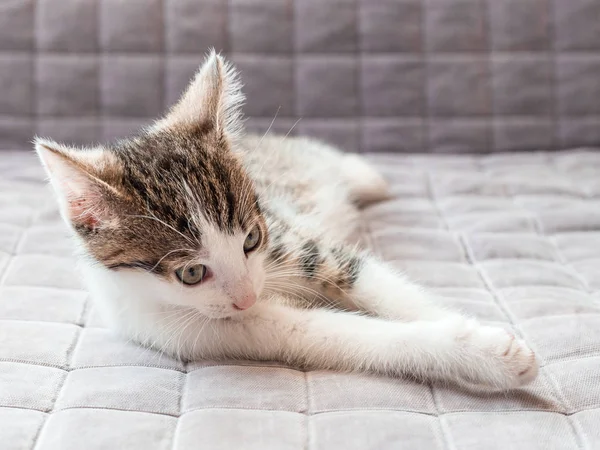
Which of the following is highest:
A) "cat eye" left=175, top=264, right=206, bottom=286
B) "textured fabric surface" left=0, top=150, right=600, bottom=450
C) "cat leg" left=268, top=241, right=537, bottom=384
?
"cat eye" left=175, top=264, right=206, bottom=286

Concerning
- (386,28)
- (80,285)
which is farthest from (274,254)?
(386,28)

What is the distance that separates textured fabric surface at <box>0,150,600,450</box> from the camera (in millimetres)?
904

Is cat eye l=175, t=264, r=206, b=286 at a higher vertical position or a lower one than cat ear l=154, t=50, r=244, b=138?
lower

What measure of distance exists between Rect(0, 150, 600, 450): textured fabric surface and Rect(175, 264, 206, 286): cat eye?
0.47 feet

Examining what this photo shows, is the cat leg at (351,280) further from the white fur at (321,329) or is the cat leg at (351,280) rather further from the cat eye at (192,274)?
the cat eye at (192,274)

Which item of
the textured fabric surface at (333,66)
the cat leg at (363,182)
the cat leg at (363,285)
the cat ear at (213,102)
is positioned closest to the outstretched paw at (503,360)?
the cat leg at (363,285)

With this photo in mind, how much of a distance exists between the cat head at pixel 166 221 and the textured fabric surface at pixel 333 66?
1030 millimetres

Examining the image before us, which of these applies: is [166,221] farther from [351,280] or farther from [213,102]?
[351,280]

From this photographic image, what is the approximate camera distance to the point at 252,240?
1.11 metres

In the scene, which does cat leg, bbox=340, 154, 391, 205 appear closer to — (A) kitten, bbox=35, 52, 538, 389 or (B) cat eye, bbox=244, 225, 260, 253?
(A) kitten, bbox=35, 52, 538, 389

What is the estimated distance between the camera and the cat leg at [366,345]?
1.00 metres

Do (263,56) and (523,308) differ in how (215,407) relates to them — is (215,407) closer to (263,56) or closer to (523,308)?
(523,308)

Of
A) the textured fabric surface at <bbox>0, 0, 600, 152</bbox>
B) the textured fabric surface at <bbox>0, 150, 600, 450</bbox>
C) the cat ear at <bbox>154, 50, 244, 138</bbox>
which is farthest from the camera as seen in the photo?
the textured fabric surface at <bbox>0, 0, 600, 152</bbox>

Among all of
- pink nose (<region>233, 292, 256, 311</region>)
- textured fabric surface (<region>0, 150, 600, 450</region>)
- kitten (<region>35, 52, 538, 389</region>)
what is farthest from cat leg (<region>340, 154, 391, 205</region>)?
pink nose (<region>233, 292, 256, 311</region>)
